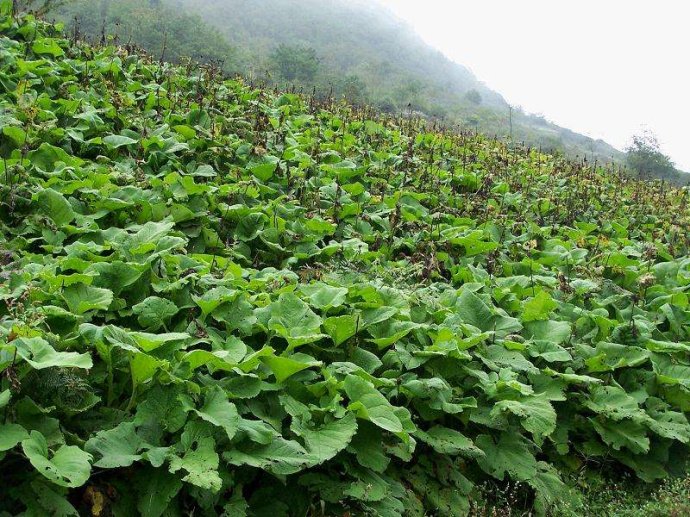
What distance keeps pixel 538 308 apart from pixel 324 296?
2002 millimetres

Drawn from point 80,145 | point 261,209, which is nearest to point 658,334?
point 261,209

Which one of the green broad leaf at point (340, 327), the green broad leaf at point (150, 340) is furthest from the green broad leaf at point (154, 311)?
the green broad leaf at point (340, 327)

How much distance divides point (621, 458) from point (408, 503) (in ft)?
6.36

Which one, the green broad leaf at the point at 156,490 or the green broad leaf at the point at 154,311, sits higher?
the green broad leaf at the point at 154,311

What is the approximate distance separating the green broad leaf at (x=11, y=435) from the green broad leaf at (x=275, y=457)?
3.04 feet

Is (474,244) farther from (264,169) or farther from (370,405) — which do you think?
(370,405)

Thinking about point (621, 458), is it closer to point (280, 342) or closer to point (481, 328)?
point (481, 328)

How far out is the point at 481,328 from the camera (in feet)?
14.7

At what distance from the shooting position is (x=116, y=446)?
2678mm

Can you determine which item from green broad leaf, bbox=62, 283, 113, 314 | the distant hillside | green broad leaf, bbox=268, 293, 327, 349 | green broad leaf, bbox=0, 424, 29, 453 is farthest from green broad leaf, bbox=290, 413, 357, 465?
the distant hillside

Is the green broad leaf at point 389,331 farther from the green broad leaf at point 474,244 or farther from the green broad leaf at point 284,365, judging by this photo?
the green broad leaf at point 474,244

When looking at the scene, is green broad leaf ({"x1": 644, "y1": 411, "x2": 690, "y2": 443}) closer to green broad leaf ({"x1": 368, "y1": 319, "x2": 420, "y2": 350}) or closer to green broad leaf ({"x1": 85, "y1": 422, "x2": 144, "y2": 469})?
green broad leaf ({"x1": 368, "y1": 319, "x2": 420, "y2": 350})

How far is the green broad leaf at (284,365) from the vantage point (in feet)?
10.7

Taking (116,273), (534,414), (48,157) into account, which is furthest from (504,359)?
(48,157)
